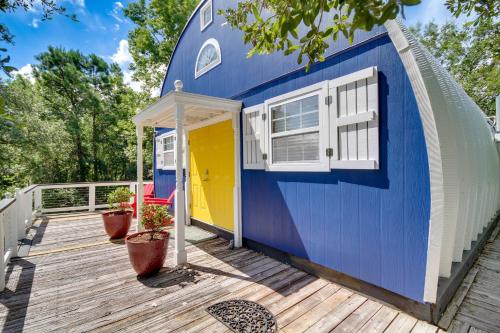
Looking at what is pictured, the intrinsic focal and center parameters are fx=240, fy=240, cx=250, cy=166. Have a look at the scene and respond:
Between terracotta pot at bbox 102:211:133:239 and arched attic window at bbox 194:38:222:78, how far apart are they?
3278mm

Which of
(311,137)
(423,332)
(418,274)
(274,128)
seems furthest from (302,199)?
(423,332)

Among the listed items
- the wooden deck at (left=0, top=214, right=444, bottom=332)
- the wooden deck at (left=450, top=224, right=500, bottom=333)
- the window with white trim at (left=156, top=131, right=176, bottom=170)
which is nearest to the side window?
the wooden deck at (left=0, top=214, right=444, bottom=332)

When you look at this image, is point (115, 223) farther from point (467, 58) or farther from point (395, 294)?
point (467, 58)

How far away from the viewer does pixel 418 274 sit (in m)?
2.14

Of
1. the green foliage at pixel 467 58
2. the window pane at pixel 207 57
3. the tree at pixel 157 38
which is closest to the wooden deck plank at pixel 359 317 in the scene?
the window pane at pixel 207 57

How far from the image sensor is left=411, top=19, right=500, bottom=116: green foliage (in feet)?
36.1

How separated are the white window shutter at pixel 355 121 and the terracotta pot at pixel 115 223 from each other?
388cm

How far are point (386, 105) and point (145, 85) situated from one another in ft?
42.6

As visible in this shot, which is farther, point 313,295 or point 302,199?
point 302,199

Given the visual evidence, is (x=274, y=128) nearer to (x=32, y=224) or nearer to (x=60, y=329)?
(x=60, y=329)

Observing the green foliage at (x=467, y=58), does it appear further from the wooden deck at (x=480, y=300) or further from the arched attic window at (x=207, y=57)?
the arched attic window at (x=207, y=57)

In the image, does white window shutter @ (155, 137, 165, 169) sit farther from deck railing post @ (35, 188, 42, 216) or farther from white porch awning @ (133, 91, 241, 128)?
deck railing post @ (35, 188, 42, 216)

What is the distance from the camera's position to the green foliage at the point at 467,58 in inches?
433

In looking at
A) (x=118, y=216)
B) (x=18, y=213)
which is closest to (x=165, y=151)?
(x=118, y=216)
